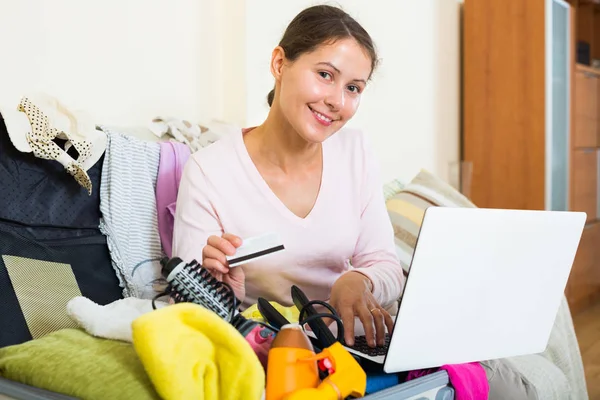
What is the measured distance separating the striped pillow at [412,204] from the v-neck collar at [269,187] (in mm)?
546

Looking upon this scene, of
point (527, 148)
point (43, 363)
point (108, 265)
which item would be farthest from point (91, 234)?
point (527, 148)

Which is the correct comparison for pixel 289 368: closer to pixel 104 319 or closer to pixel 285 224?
pixel 104 319

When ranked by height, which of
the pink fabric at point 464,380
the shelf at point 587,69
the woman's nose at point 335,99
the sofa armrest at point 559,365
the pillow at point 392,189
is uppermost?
the shelf at point 587,69

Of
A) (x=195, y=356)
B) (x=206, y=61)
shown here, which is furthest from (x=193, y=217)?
(x=206, y=61)

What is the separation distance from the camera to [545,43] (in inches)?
130

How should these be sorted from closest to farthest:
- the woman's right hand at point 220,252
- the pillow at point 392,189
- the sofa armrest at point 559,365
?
the woman's right hand at point 220,252 → the sofa armrest at point 559,365 → the pillow at point 392,189

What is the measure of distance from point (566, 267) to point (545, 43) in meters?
2.53

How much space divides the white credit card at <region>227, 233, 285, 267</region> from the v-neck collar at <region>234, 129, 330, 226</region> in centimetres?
36

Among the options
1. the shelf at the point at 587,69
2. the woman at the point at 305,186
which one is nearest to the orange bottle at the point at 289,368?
the woman at the point at 305,186

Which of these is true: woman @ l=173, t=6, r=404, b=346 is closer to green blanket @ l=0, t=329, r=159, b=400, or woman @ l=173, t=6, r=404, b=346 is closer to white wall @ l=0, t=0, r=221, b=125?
green blanket @ l=0, t=329, r=159, b=400

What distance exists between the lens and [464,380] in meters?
0.94

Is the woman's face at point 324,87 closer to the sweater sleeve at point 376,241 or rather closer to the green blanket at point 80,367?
the sweater sleeve at point 376,241

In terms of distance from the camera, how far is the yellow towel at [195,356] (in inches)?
31.0

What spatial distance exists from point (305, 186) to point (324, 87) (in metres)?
0.22
